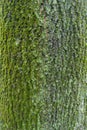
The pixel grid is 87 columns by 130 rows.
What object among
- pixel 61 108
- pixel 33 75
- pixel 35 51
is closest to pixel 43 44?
pixel 35 51

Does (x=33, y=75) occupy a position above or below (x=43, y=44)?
below

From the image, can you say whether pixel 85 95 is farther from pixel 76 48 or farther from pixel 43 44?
pixel 43 44

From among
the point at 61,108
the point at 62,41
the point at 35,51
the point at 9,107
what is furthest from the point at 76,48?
the point at 9,107

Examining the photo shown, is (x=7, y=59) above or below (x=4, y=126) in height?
above

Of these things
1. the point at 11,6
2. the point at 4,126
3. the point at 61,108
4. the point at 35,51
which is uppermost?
the point at 11,6

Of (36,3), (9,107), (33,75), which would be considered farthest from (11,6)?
(9,107)

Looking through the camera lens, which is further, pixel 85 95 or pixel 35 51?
pixel 85 95

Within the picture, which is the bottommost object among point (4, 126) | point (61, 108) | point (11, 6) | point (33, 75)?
point (4, 126)

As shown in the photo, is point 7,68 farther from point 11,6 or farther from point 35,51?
point 11,6
